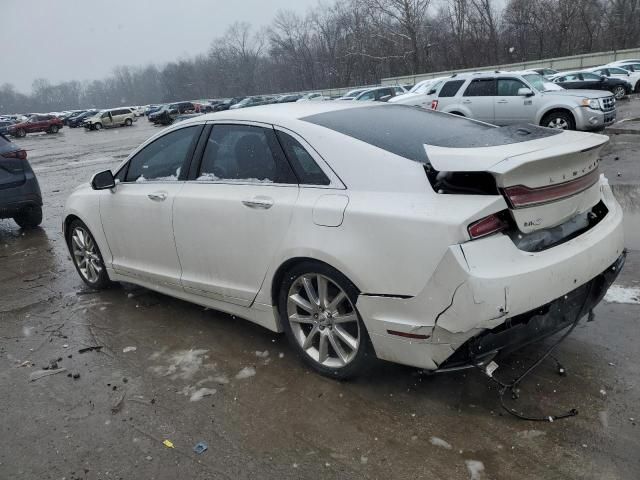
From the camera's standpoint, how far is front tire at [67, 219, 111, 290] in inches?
203

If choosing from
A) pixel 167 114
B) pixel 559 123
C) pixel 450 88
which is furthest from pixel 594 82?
pixel 167 114

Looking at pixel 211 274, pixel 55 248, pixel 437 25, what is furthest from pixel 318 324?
pixel 437 25

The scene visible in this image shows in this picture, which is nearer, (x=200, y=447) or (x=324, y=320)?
(x=200, y=447)

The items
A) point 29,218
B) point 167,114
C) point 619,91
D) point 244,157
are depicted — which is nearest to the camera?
point 244,157

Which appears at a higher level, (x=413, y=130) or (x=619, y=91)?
(x=413, y=130)

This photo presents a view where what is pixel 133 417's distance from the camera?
313cm

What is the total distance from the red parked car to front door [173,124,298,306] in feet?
168

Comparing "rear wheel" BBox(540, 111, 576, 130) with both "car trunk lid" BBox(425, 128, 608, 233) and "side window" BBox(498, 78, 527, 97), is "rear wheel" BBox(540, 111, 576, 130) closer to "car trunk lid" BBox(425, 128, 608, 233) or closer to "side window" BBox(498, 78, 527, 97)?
"side window" BBox(498, 78, 527, 97)

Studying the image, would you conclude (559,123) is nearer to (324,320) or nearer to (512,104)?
(512,104)

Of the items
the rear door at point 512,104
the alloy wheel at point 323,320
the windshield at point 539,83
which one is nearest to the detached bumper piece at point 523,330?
the alloy wheel at point 323,320

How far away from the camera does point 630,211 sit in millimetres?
6566

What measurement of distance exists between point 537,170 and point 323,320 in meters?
1.44

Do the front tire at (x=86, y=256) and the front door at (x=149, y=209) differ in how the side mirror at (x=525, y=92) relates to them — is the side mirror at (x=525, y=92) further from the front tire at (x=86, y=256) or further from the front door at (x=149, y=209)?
the front tire at (x=86, y=256)

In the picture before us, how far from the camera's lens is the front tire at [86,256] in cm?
517
